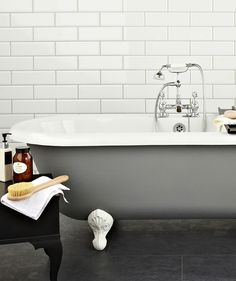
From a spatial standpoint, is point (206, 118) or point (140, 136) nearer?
point (140, 136)

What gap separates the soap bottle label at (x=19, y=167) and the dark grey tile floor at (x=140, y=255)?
1.63ft

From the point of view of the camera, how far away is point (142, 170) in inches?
104

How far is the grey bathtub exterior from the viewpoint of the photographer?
2.58 metres

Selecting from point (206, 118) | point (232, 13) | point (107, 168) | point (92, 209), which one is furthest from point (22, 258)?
point (232, 13)

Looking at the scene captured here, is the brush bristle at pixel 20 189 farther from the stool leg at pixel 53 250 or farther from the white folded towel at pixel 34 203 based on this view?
the stool leg at pixel 53 250

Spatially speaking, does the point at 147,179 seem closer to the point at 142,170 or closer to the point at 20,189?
the point at 142,170

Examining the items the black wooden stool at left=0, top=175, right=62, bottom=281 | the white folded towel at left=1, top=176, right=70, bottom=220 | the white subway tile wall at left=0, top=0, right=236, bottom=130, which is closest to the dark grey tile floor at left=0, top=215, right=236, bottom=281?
the black wooden stool at left=0, top=175, right=62, bottom=281

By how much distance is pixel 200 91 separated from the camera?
12.9 ft

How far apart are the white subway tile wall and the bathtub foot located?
1.36m

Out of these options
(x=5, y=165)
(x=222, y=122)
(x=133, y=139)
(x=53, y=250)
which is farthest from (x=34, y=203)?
(x=222, y=122)

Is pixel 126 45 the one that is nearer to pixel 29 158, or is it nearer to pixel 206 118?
pixel 206 118

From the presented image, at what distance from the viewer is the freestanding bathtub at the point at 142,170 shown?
8.25 ft

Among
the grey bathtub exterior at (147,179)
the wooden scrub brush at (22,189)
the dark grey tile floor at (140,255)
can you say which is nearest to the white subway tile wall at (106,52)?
the dark grey tile floor at (140,255)

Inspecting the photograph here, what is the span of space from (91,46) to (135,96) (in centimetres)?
49
